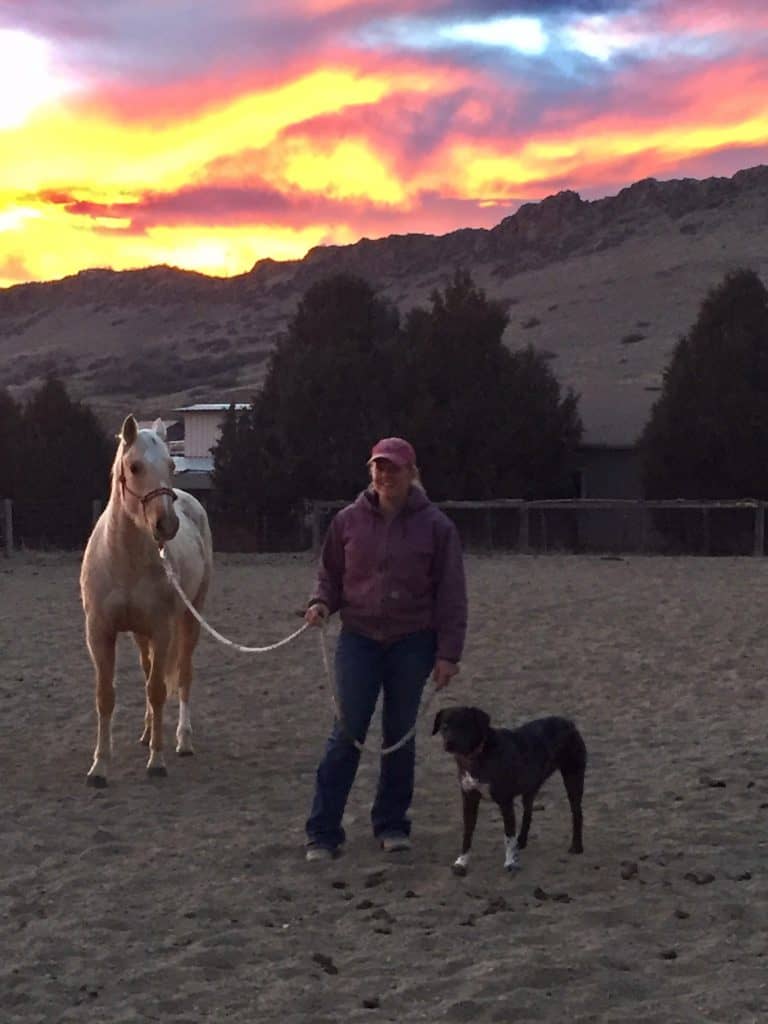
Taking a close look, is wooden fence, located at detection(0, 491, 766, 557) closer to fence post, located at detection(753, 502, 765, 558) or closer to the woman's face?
fence post, located at detection(753, 502, 765, 558)

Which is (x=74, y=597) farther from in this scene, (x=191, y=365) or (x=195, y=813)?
(x=191, y=365)

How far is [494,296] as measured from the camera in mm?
85125

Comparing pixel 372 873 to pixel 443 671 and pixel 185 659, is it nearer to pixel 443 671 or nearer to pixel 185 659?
pixel 443 671

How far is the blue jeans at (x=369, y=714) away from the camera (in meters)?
5.92

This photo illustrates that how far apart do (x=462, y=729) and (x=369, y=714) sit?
0.72m

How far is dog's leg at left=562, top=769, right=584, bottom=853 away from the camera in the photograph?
19.3 feet

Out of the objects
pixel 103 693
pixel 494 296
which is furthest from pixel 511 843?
pixel 494 296

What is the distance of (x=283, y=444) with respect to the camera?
27812 mm

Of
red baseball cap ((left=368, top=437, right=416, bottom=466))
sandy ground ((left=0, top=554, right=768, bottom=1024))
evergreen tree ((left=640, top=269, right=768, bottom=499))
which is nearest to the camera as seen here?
sandy ground ((left=0, top=554, right=768, bottom=1024))

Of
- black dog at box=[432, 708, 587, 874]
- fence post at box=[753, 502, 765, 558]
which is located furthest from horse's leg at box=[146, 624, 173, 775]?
fence post at box=[753, 502, 765, 558]

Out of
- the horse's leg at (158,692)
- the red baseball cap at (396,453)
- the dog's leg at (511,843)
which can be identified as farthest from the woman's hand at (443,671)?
the horse's leg at (158,692)

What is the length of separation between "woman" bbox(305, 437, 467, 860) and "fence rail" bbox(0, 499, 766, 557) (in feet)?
58.5

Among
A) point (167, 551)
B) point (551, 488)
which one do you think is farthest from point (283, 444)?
point (167, 551)

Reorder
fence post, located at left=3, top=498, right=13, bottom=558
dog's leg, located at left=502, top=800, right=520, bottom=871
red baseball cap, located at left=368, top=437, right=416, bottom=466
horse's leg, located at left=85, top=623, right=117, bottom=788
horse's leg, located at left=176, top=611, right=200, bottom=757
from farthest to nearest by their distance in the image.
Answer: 1. fence post, located at left=3, top=498, right=13, bottom=558
2. horse's leg, located at left=176, top=611, right=200, bottom=757
3. horse's leg, located at left=85, top=623, right=117, bottom=788
4. red baseball cap, located at left=368, top=437, right=416, bottom=466
5. dog's leg, located at left=502, top=800, right=520, bottom=871
